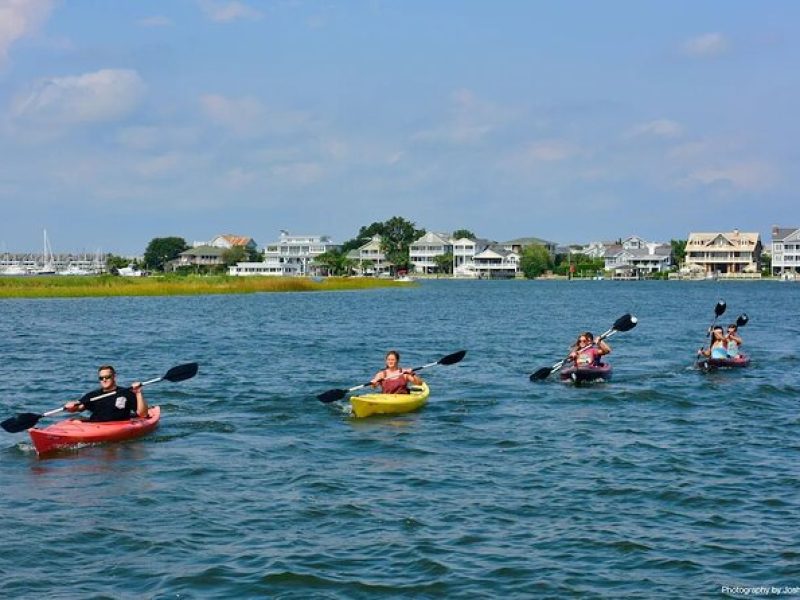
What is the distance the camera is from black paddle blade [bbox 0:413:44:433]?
17.0m

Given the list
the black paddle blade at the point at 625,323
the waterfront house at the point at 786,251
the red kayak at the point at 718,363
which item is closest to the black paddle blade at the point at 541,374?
the black paddle blade at the point at 625,323

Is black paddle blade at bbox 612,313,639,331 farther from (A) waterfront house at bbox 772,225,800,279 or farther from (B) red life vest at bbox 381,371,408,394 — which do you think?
(A) waterfront house at bbox 772,225,800,279

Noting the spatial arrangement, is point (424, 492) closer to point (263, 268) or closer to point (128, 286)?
point (128, 286)

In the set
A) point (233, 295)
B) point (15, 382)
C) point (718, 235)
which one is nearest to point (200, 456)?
point (15, 382)

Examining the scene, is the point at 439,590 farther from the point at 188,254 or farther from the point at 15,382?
the point at 188,254

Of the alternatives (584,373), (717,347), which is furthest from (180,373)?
(717,347)

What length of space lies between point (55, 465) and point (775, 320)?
162ft

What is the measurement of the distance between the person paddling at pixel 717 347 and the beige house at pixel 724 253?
159 meters

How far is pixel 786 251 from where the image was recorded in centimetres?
17400

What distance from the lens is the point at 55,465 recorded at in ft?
53.8

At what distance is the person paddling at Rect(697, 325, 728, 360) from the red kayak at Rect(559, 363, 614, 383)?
4.64 metres

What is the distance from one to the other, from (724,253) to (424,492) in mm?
179133

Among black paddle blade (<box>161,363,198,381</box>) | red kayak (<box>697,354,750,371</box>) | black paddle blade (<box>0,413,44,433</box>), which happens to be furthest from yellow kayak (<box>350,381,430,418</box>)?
red kayak (<box>697,354,750,371</box>)

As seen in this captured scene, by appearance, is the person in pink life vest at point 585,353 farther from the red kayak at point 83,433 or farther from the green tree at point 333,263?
the green tree at point 333,263
